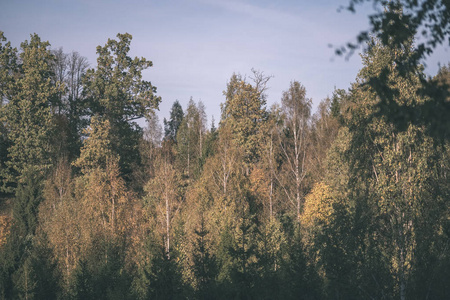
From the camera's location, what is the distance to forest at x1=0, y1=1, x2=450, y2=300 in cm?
2167

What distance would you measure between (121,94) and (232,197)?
811 inches

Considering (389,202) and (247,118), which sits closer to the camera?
(389,202)

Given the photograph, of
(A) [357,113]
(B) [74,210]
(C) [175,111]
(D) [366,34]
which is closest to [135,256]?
(B) [74,210]

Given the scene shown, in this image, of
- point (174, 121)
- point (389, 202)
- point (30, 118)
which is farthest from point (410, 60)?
point (174, 121)

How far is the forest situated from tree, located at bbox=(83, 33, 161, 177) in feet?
0.54

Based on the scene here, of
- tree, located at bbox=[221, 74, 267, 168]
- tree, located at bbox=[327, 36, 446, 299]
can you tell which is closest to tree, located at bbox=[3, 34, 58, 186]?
tree, located at bbox=[221, 74, 267, 168]

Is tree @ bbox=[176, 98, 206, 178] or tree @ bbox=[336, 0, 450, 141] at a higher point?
tree @ bbox=[176, 98, 206, 178]

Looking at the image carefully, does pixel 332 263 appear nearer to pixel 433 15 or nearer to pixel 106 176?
pixel 433 15

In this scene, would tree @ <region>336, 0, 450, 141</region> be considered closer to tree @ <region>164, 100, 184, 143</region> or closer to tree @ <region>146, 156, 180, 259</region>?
tree @ <region>146, 156, 180, 259</region>

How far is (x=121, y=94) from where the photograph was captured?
2010 inches

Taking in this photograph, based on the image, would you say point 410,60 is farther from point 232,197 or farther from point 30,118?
point 30,118

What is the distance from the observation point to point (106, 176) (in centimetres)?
4153

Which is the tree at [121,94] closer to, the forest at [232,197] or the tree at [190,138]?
the forest at [232,197]

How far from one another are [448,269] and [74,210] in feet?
93.1
